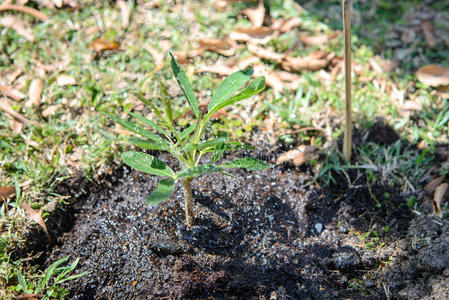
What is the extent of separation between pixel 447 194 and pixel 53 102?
2.37 metres

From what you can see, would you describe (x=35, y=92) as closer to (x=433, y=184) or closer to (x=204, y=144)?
(x=204, y=144)

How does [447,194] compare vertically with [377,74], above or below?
below

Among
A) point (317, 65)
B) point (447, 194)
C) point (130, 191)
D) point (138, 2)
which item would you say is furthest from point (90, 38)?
point (447, 194)

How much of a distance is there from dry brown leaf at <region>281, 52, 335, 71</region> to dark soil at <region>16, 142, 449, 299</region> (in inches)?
35.9

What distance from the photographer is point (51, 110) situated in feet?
8.14

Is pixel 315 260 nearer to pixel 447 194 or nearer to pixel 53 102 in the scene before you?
pixel 447 194

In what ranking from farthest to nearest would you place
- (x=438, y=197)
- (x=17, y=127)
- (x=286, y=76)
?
(x=286, y=76) → (x=17, y=127) → (x=438, y=197)

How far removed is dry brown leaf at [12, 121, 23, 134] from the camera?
2.37 meters

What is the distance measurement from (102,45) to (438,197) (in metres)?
2.33

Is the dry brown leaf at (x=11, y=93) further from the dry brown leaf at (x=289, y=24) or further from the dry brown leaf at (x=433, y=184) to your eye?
the dry brown leaf at (x=433, y=184)

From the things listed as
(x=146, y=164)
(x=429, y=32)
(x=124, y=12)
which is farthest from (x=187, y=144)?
(x=429, y=32)

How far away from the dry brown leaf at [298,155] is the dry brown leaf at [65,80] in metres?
1.44

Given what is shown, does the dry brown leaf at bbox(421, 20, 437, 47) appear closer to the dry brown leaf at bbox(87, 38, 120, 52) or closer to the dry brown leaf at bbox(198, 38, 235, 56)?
the dry brown leaf at bbox(198, 38, 235, 56)

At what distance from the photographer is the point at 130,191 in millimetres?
2049
